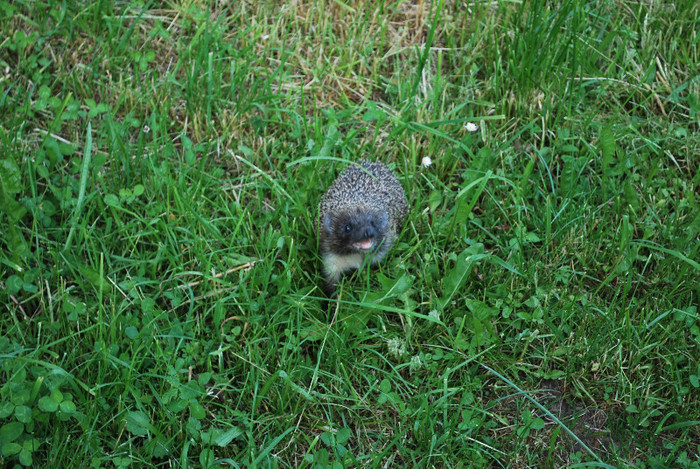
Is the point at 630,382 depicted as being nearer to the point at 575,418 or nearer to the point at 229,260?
the point at 575,418

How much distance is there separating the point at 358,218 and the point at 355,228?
0.07m

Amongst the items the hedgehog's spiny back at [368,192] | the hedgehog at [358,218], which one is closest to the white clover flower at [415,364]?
the hedgehog at [358,218]

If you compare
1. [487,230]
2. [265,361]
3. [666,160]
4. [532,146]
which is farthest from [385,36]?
[265,361]

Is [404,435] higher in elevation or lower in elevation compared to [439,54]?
lower

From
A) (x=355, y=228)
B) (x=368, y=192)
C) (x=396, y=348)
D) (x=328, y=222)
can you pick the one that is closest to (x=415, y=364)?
(x=396, y=348)

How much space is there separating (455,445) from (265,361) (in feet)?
3.74

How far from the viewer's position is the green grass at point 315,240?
3672 mm

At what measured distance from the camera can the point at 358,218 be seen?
172 inches

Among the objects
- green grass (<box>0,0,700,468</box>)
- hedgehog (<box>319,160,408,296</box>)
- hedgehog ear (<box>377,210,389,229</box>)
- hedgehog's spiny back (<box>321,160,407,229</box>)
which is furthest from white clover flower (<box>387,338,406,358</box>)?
hedgehog's spiny back (<box>321,160,407,229</box>)

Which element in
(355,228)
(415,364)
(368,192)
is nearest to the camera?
(415,364)

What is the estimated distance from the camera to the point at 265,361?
3883 millimetres

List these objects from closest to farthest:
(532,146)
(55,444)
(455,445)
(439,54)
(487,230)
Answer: (55,444) < (455,445) < (487,230) < (532,146) < (439,54)

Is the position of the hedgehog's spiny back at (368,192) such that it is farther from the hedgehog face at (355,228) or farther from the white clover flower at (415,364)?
the white clover flower at (415,364)

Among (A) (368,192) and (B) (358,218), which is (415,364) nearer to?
(B) (358,218)
